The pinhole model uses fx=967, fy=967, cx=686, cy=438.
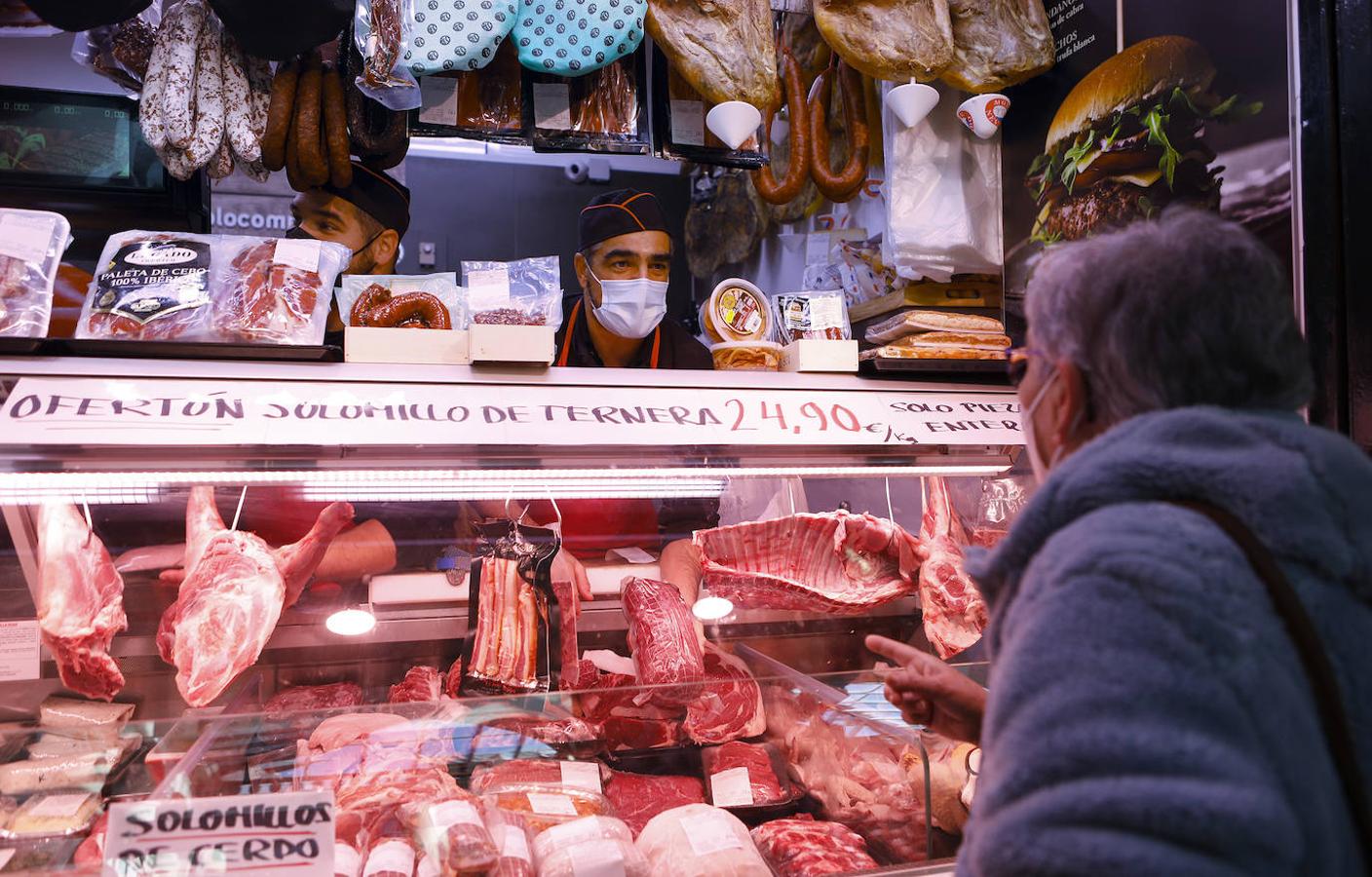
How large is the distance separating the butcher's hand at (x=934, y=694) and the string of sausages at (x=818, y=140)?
9.22ft

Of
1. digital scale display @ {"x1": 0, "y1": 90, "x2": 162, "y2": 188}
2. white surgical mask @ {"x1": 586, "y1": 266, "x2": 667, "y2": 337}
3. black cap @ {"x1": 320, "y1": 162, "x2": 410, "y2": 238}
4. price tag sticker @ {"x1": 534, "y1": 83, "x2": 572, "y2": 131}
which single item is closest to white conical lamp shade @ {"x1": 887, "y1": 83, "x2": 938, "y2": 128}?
white surgical mask @ {"x1": 586, "y1": 266, "x2": 667, "y2": 337}

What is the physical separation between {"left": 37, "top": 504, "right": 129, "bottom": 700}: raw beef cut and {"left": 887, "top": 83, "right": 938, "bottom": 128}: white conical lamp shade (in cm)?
327

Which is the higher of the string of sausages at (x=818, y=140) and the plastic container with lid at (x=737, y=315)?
the string of sausages at (x=818, y=140)

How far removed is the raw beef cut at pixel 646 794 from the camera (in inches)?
103

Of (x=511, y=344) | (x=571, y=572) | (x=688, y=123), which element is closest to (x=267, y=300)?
(x=511, y=344)

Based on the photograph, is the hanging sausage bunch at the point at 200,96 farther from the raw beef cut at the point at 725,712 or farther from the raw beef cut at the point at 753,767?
the raw beef cut at the point at 753,767

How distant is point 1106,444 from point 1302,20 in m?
2.58

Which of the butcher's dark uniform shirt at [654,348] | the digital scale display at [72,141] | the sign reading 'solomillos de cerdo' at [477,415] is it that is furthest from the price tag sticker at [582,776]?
the digital scale display at [72,141]

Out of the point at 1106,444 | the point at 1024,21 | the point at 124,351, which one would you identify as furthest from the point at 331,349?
the point at 1024,21

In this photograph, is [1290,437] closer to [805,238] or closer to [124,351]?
[124,351]

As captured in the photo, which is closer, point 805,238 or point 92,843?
point 92,843

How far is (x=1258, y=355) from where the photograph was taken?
4.28 feet

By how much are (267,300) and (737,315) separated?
5.14 ft

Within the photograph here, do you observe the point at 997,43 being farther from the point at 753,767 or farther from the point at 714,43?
the point at 753,767
